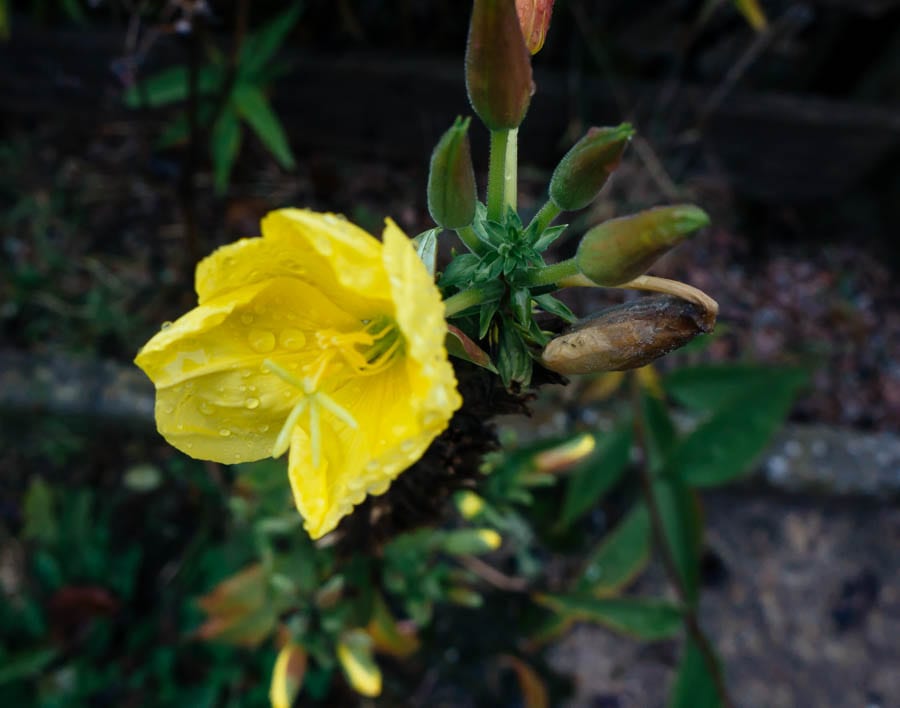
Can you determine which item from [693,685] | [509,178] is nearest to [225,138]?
[509,178]

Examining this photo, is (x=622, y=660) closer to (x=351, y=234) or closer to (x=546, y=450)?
(x=546, y=450)

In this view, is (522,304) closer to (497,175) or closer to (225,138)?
(497,175)

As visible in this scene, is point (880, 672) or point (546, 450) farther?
point (880, 672)

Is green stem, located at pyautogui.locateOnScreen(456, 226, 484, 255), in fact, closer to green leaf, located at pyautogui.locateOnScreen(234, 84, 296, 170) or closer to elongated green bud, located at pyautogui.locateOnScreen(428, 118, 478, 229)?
elongated green bud, located at pyautogui.locateOnScreen(428, 118, 478, 229)

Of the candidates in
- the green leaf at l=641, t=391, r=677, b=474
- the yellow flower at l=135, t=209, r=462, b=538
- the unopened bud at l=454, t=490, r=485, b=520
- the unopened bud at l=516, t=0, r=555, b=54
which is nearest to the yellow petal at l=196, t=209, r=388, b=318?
the yellow flower at l=135, t=209, r=462, b=538

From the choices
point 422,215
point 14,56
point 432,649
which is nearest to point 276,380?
point 432,649

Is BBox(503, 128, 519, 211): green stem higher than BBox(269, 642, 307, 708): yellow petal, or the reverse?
BBox(503, 128, 519, 211): green stem
